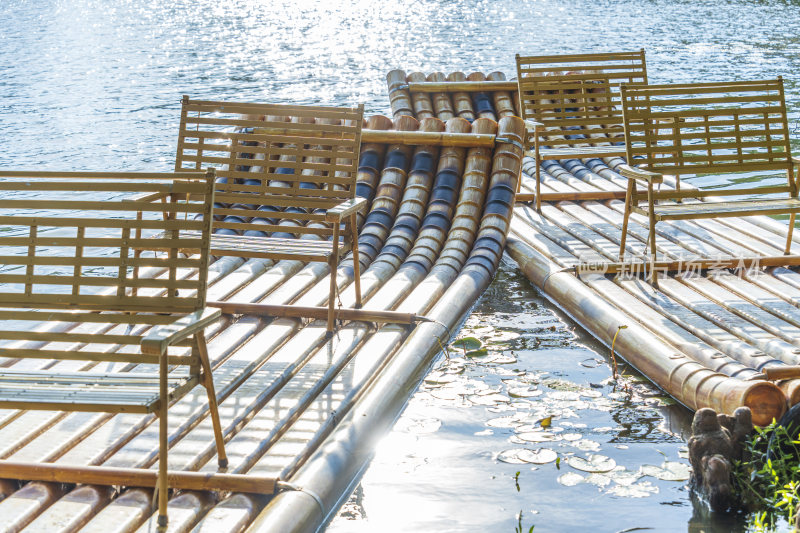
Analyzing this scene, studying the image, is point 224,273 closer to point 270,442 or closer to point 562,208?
point 270,442

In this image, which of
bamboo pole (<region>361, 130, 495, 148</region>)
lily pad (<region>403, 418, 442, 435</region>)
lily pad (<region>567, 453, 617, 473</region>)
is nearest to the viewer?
lily pad (<region>567, 453, 617, 473</region>)

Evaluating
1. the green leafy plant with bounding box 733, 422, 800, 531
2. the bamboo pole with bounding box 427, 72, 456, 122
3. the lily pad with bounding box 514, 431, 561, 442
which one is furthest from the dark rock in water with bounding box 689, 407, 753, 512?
the bamboo pole with bounding box 427, 72, 456, 122

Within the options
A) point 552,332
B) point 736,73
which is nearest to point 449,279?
point 552,332

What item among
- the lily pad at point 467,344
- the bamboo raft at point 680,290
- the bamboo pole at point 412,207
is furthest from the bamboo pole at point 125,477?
the bamboo pole at point 412,207

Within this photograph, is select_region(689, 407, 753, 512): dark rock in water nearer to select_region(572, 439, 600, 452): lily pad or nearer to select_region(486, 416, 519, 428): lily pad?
select_region(572, 439, 600, 452): lily pad

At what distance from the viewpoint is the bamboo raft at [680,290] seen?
4.26 meters

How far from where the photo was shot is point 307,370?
4.45m

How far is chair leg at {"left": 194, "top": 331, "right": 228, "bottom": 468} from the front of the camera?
10.7 ft

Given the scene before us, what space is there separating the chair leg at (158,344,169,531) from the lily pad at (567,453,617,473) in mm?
1770

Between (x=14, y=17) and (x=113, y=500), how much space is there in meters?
36.1

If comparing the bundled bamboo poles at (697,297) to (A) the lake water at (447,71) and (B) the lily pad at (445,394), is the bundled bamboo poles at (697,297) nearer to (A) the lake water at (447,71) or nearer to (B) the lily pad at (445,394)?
(A) the lake water at (447,71)

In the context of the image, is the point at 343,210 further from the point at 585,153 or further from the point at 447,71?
the point at 447,71

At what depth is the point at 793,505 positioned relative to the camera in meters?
3.46

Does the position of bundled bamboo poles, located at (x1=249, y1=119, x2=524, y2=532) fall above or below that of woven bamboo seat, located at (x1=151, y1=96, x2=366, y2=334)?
below
